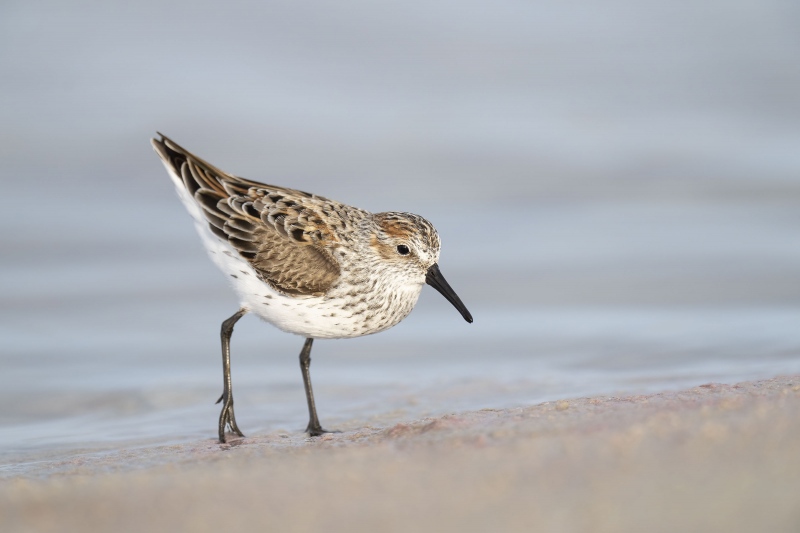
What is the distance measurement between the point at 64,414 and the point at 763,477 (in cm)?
521

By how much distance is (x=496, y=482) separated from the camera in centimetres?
380

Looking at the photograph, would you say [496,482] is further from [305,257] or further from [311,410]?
[305,257]

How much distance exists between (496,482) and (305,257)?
9.79 feet

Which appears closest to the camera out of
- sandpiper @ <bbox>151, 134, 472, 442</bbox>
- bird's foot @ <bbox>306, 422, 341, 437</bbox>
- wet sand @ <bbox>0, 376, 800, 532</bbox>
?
wet sand @ <bbox>0, 376, 800, 532</bbox>

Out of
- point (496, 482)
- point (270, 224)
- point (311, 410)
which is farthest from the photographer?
point (270, 224)

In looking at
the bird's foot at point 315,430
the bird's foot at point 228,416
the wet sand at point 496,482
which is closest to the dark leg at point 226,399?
the bird's foot at point 228,416

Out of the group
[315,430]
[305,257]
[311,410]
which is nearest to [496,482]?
[315,430]

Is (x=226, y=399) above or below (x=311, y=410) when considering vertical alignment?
above

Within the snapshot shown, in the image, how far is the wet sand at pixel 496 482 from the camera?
11.4 feet

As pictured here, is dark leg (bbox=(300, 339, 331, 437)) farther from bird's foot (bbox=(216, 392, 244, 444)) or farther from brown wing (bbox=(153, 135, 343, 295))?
brown wing (bbox=(153, 135, 343, 295))

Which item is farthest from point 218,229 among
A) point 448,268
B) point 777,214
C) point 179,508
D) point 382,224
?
point 777,214

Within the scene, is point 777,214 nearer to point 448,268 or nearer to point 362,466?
point 448,268

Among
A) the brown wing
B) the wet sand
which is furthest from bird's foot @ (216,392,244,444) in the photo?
the wet sand

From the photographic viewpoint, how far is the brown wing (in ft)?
21.2
